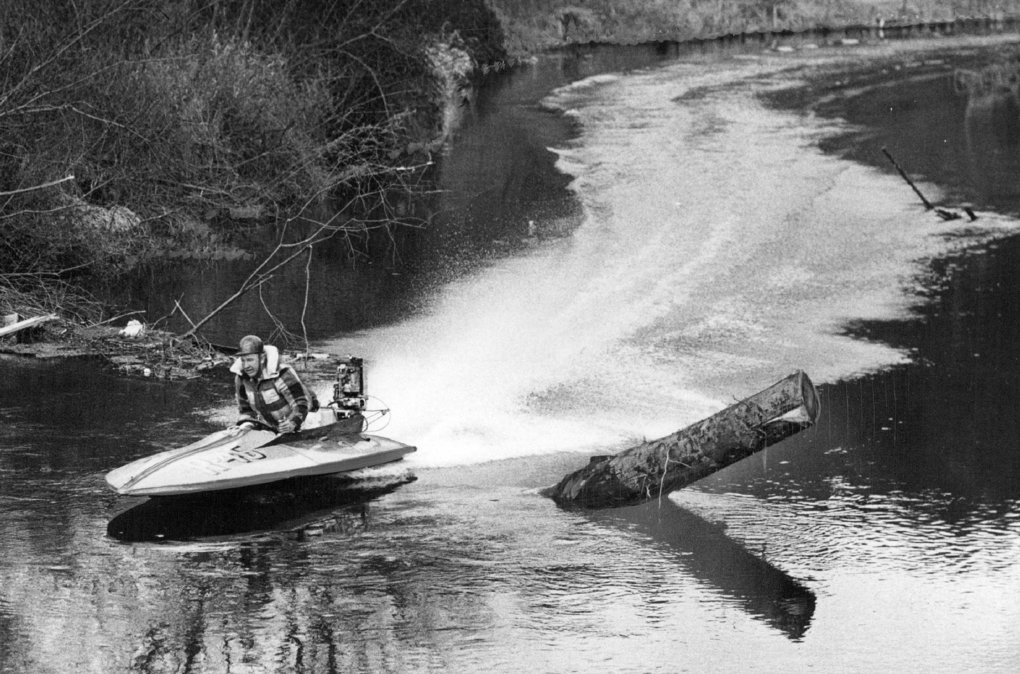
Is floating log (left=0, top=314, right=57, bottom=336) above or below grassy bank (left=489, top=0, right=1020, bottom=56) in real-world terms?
below

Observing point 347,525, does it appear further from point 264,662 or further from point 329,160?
point 329,160

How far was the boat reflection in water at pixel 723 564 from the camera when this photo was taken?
40.7 feet

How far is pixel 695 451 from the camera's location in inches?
555

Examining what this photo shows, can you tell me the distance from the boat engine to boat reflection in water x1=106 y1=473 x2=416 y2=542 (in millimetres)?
663

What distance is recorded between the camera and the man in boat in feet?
48.6

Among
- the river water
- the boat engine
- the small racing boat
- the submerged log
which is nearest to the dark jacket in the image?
the small racing boat

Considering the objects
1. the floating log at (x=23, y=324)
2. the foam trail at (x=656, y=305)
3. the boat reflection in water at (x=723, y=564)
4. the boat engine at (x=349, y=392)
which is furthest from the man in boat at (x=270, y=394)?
the floating log at (x=23, y=324)

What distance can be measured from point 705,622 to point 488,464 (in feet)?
14.2

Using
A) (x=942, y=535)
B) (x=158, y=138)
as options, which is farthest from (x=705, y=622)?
(x=158, y=138)

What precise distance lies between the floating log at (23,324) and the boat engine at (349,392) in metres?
5.46

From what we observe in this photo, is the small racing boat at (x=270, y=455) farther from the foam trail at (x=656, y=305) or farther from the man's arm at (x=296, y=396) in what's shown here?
the foam trail at (x=656, y=305)

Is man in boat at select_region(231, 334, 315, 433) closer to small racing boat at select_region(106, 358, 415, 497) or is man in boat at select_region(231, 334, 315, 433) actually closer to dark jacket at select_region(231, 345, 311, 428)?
dark jacket at select_region(231, 345, 311, 428)

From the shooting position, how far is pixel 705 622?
12.1m

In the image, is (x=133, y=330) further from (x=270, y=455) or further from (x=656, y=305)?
(x=656, y=305)
